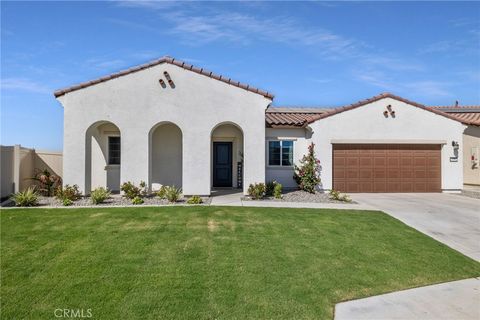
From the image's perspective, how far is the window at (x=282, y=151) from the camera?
1697cm

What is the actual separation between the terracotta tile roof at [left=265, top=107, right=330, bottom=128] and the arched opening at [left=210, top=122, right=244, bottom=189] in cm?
201

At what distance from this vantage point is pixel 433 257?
23.8 ft

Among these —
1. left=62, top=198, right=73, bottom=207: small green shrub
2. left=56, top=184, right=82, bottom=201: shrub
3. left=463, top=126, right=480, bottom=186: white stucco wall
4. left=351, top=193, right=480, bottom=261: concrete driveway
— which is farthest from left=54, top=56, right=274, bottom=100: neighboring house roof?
left=463, top=126, right=480, bottom=186: white stucco wall

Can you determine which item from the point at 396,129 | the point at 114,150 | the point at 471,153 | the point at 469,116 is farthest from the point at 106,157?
the point at 469,116

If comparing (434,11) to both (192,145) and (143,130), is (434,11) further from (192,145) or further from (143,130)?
(143,130)

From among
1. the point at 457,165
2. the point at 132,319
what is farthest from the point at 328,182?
the point at 132,319

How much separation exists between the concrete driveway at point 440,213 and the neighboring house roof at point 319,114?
427 cm

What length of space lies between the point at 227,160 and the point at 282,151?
2.95 m

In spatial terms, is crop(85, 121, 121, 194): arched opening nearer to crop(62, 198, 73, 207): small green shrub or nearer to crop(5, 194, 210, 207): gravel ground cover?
crop(5, 194, 210, 207): gravel ground cover

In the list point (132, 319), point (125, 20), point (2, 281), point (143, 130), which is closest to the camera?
point (132, 319)

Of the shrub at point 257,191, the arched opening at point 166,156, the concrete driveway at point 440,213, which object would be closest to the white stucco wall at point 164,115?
the shrub at point 257,191

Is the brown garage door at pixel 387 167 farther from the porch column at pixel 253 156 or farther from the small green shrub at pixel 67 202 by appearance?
the small green shrub at pixel 67 202

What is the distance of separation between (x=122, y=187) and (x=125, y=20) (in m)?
6.48

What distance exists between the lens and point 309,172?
52.1 feet
